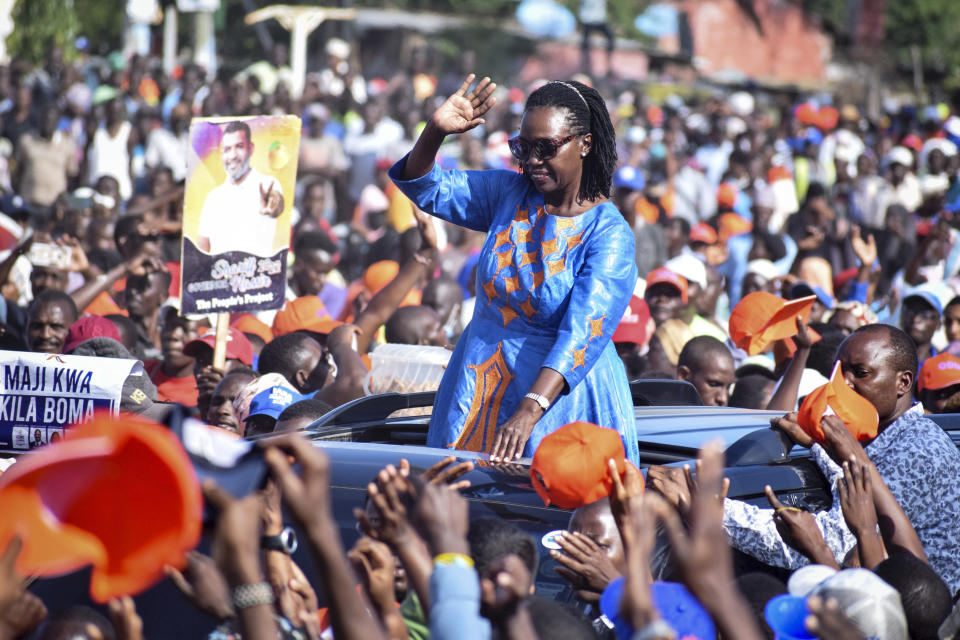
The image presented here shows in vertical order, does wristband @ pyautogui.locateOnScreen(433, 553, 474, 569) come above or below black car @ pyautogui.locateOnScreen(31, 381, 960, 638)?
above

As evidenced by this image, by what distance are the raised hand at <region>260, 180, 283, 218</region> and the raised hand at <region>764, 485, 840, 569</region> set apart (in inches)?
148

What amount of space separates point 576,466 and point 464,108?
1498 mm

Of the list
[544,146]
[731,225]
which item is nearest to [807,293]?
[544,146]

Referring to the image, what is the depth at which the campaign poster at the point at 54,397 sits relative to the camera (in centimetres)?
473

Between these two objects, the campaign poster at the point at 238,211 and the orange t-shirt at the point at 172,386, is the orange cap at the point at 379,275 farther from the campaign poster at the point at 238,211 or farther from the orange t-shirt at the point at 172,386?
the campaign poster at the point at 238,211

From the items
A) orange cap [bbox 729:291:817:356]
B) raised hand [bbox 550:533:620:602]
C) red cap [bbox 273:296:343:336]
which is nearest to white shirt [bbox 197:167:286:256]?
red cap [bbox 273:296:343:336]

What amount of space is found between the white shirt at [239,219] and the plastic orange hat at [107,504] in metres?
4.52

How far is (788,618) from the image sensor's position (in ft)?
9.39

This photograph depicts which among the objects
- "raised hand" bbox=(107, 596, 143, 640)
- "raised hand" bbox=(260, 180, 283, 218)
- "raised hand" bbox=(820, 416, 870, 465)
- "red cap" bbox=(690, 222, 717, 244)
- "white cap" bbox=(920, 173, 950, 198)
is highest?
"raised hand" bbox=(260, 180, 283, 218)

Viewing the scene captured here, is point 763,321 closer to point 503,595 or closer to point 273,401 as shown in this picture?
point 273,401

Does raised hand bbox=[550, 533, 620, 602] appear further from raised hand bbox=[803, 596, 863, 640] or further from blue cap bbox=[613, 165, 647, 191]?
blue cap bbox=[613, 165, 647, 191]

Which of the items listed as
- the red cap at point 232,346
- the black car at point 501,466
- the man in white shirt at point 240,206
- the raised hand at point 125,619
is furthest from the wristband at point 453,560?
the red cap at point 232,346

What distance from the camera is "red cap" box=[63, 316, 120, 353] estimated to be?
693 centimetres

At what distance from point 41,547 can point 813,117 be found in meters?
20.3
